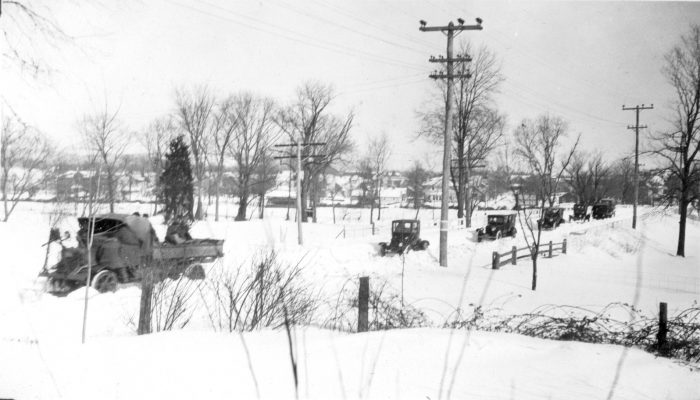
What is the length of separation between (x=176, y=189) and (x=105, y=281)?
4.44 metres

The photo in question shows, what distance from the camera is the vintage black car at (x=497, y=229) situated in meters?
26.9

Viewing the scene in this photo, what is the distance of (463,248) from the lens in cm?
2380

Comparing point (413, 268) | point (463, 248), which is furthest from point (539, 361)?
point (463, 248)

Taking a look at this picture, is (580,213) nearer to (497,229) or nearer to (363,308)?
(497,229)

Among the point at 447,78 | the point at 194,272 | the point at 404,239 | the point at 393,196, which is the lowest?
the point at 404,239

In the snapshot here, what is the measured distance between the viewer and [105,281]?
855cm

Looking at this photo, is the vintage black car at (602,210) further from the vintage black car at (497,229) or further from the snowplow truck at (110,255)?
the snowplow truck at (110,255)

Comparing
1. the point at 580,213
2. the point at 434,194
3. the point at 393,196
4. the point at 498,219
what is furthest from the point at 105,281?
the point at 393,196

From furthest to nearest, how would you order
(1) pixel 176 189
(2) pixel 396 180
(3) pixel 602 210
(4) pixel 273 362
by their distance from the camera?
1. (2) pixel 396 180
2. (3) pixel 602 210
3. (1) pixel 176 189
4. (4) pixel 273 362

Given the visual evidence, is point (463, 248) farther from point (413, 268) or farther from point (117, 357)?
point (117, 357)

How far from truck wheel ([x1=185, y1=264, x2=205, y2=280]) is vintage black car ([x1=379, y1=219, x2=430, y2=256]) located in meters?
12.2

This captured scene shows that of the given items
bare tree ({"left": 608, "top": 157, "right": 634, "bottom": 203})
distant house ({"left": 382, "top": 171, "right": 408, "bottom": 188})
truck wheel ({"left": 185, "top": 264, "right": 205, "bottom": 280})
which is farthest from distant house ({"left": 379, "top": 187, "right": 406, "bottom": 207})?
truck wheel ({"left": 185, "top": 264, "right": 205, "bottom": 280})

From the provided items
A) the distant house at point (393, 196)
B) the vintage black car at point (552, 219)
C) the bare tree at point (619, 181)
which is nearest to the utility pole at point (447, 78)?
the vintage black car at point (552, 219)

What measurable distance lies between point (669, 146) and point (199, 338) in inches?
718
